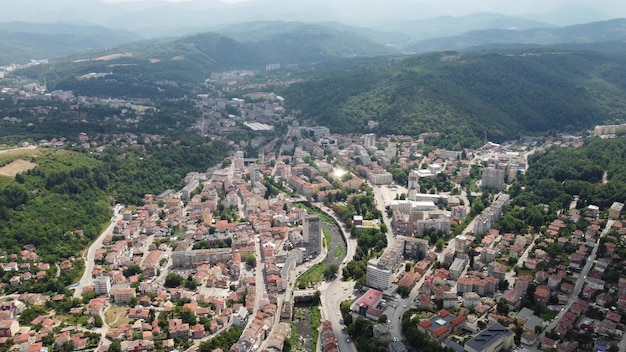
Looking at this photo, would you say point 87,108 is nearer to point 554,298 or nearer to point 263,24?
point 554,298

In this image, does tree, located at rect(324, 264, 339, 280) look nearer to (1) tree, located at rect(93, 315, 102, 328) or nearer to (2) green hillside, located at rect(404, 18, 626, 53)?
Answer: (1) tree, located at rect(93, 315, 102, 328)

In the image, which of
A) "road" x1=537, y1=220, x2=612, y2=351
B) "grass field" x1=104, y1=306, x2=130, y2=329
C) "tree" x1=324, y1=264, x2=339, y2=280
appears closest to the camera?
"road" x1=537, y1=220, x2=612, y2=351

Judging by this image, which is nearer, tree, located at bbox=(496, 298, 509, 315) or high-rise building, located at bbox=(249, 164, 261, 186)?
tree, located at bbox=(496, 298, 509, 315)

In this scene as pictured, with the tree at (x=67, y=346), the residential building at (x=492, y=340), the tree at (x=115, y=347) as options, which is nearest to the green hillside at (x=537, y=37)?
the residential building at (x=492, y=340)

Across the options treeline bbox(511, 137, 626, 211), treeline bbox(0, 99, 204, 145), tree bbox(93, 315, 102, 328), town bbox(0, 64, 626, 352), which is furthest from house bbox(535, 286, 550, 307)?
treeline bbox(0, 99, 204, 145)

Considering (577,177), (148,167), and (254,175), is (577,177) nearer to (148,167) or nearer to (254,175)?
(254,175)
